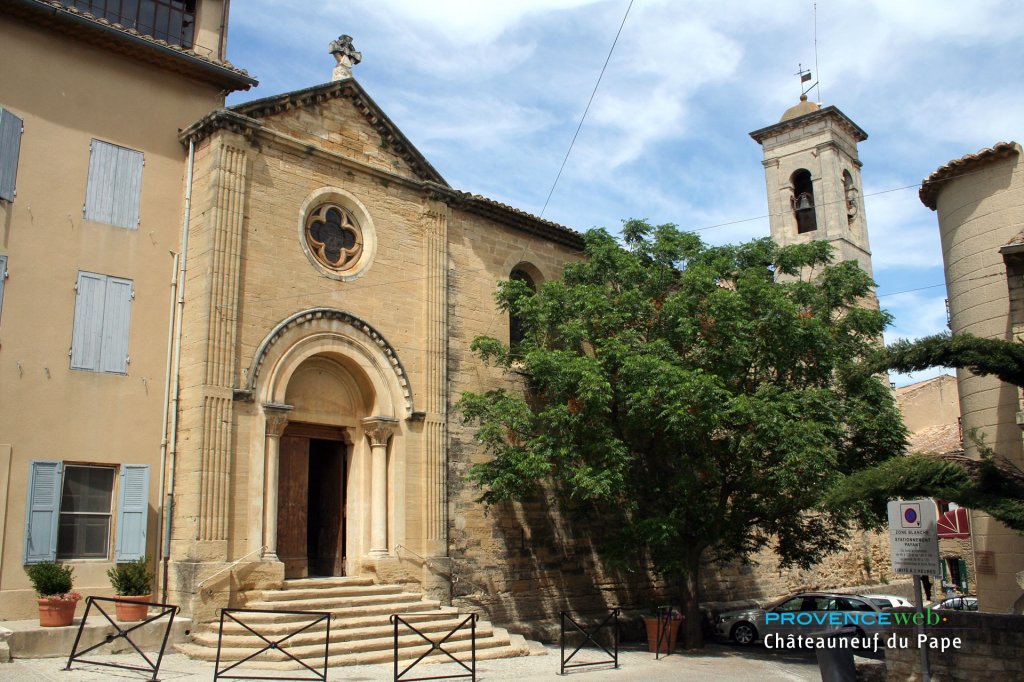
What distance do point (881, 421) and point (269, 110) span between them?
39.1ft

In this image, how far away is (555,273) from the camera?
19.8m

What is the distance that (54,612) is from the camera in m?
11.3

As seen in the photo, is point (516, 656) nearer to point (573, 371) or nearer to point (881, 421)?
point (573, 371)

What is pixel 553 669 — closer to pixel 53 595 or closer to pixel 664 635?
pixel 664 635

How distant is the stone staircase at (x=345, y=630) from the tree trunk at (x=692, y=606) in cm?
379

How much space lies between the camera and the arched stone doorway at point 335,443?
14.7m

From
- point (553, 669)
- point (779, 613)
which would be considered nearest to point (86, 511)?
point (553, 669)

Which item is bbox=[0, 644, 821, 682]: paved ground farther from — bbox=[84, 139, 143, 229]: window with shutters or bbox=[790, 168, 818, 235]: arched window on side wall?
bbox=[790, 168, 818, 235]: arched window on side wall

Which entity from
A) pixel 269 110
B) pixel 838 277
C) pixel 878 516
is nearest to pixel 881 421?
pixel 878 516

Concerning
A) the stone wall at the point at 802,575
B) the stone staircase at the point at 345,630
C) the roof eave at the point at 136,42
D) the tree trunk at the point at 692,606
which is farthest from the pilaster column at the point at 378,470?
the stone wall at the point at 802,575

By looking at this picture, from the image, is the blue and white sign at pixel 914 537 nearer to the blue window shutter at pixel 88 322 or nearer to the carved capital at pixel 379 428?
the carved capital at pixel 379 428

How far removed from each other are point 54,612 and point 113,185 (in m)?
6.43

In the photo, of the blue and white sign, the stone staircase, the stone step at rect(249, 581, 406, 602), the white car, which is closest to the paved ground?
the stone staircase

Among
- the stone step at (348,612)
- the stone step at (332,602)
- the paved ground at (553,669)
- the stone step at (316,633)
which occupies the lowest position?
the paved ground at (553,669)
